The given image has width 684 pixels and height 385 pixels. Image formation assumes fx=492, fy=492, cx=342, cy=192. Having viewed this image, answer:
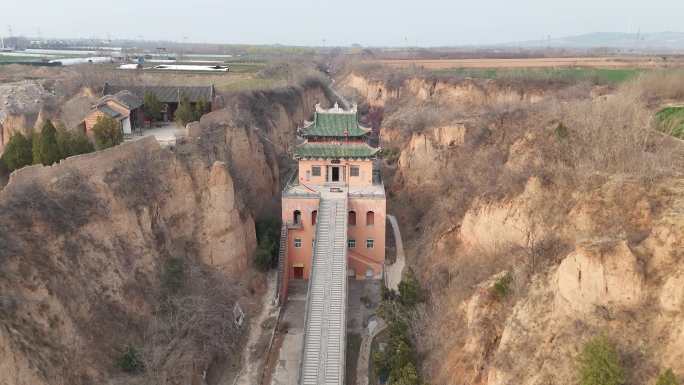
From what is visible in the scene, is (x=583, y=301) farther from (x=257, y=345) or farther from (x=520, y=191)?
(x=257, y=345)

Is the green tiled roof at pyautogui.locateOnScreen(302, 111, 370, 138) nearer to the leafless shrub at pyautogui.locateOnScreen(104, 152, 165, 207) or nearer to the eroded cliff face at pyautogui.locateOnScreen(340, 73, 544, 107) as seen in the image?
the leafless shrub at pyautogui.locateOnScreen(104, 152, 165, 207)

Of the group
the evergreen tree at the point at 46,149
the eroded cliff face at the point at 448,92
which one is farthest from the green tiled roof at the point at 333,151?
the eroded cliff face at the point at 448,92

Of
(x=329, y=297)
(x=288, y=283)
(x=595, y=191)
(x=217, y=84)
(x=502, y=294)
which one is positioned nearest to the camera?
(x=502, y=294)

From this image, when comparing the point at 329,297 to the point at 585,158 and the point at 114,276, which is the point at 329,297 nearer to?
the point at 114,276

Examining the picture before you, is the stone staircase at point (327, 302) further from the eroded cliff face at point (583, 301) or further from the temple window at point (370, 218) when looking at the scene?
the eroded cliff face at point (583, 301)

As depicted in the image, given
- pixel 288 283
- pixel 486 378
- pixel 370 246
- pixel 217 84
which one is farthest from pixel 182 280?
pixel 217 84
